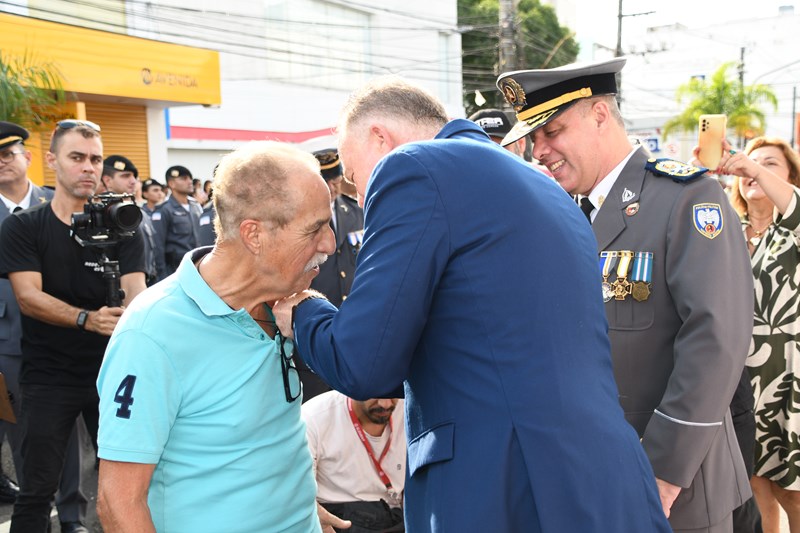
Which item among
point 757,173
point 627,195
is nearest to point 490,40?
point 757,173

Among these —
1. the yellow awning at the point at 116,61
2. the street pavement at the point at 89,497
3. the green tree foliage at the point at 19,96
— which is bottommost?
the street pavement at the point at 89,497

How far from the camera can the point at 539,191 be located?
5.55 ft

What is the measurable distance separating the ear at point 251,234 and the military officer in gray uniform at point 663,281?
0.92 metres

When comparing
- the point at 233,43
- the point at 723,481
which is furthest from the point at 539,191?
the point at 233,43

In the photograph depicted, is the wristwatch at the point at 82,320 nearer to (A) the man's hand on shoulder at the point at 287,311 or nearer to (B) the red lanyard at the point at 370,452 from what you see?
(B) the red lanyard at the point at 370,452

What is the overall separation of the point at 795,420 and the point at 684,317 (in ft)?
6.97

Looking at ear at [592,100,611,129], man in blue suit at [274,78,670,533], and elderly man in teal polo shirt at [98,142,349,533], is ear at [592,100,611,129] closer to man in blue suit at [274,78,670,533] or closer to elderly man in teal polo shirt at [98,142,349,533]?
man in blue suit at [274,78,670,533]

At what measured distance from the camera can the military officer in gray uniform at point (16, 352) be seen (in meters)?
4.41

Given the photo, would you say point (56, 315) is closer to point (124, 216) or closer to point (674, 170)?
point (124, 216)

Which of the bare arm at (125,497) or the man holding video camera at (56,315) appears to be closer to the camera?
the bare arm at (125,497)

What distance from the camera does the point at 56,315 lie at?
391 centimetres

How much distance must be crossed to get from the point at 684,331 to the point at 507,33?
15.4 meters

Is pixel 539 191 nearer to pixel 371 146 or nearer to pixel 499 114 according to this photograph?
pixel 371 146

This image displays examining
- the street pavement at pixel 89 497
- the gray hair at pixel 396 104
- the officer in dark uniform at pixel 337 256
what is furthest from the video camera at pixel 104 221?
the gray hair at pixel 396 104
